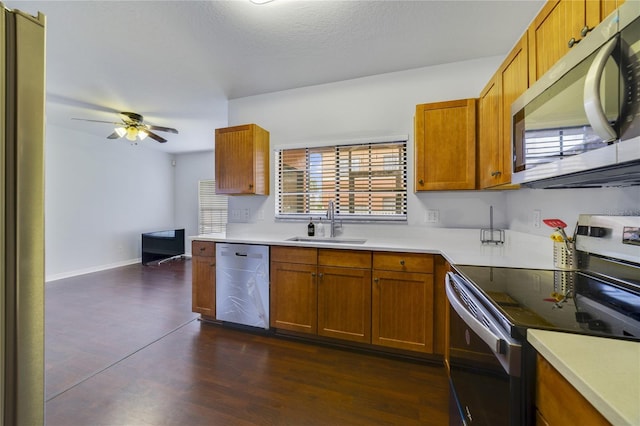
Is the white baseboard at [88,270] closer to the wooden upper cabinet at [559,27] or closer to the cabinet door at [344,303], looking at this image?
the cabinet door at [344,303]

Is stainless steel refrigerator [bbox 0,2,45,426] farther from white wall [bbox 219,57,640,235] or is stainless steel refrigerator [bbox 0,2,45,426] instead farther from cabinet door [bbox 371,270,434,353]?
white wall [bbox 219,57,640,235]

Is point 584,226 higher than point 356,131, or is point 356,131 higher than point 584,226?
point 356,131

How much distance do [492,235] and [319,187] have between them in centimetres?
175

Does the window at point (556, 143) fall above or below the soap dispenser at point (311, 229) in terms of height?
above

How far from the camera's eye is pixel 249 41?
7.23ft

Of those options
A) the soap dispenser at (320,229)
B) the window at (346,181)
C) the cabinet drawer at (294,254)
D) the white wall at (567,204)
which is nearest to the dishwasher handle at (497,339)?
the white wall at (567,204)

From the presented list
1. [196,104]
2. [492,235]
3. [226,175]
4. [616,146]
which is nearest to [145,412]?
[226,175]

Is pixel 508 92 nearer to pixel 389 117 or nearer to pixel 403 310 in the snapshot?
pixel 389 117

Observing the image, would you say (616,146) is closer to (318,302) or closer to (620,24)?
(620,24)

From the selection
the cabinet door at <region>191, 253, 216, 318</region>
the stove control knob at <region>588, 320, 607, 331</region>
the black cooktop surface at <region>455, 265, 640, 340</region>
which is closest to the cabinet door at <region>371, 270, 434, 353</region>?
the black cooktop surface at <region>455, 265, 640, 340</region>

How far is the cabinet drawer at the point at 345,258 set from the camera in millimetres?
2157

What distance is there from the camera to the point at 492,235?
2.31 m

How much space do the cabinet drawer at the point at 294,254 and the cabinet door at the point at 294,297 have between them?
0.12 ft

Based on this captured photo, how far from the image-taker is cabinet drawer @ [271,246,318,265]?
2306mm
